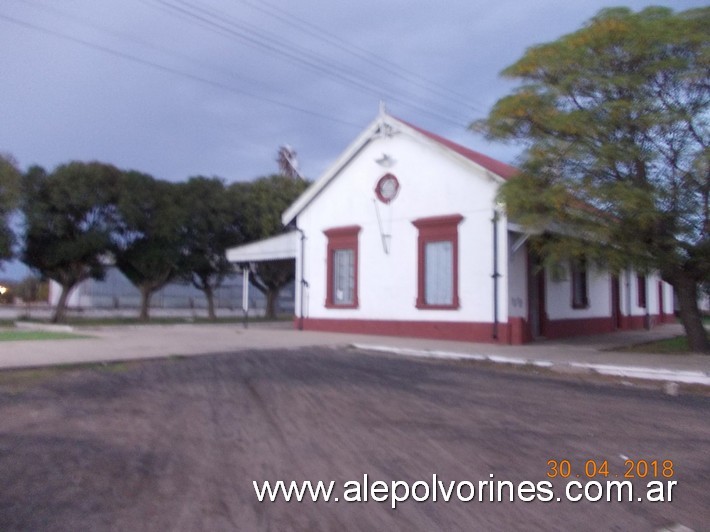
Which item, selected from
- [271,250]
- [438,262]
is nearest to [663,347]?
[438,262]

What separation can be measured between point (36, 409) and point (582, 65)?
12.2 meters

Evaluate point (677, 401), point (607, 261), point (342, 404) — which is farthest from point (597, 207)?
point (342, 404)

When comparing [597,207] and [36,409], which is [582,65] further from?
[36,409]

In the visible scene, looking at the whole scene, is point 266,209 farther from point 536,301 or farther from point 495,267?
point 495,267

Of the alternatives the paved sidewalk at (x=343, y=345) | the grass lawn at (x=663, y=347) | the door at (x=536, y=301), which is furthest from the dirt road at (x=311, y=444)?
the door at (x=536, y=301)

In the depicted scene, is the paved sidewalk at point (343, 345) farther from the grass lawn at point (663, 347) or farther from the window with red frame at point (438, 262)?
the window with red frame at point (438, 262)

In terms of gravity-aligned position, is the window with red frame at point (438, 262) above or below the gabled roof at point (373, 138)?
below

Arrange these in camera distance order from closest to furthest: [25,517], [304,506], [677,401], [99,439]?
[25,517] → [304,506] → [99,439] → [677,401]

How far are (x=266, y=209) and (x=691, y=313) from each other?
795 inches

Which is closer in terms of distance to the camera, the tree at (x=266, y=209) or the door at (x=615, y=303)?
the door at (x=615, y=303)

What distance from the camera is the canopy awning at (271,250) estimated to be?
960 inches

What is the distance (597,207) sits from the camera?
1438 centimetres

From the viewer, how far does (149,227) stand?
93.8ft

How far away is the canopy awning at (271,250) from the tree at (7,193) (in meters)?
7.62
